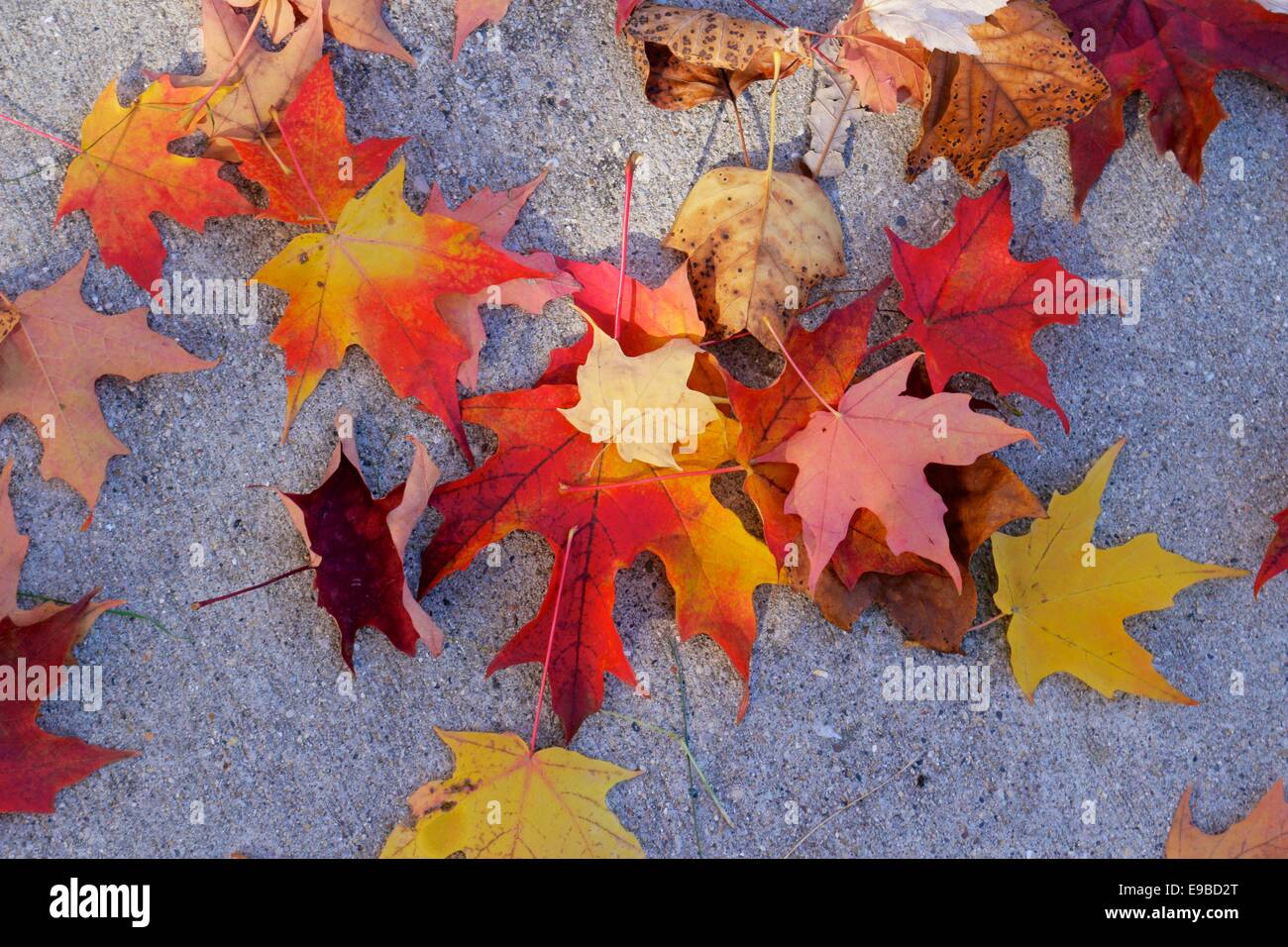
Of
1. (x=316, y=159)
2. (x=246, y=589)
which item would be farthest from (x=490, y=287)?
(x=246, y=589)

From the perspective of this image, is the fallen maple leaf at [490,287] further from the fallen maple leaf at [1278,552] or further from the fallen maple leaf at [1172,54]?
the fallen maple leaf at [1278,552]

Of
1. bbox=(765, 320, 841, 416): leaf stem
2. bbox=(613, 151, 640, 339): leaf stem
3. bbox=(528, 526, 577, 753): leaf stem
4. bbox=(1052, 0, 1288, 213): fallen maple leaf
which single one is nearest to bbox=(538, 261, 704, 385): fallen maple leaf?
bbox=(613, 151, 640, 339): leaf stem

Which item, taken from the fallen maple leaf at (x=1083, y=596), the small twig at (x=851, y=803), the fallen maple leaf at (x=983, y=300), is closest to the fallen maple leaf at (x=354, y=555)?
the small twig at (x=851, y=803)

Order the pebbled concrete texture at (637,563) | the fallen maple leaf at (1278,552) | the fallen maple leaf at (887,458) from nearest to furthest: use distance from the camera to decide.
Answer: the fallen maple leaf at (887,458)
the pebbled concrete texture at (637,563)
the fallen maple leaf at (1278,552)

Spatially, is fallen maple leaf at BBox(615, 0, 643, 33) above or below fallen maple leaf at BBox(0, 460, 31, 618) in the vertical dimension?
above

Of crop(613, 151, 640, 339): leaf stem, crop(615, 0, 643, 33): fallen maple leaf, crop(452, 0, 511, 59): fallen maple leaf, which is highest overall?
crop(615, 0, 643, 33): fallen maple leaf

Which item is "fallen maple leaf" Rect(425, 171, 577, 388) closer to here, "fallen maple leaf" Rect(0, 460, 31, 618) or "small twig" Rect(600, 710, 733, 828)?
"small twig" Rect(600, 710, 733, 828)

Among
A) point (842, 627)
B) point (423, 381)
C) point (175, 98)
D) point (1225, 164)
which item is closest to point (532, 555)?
point (423, 381)
